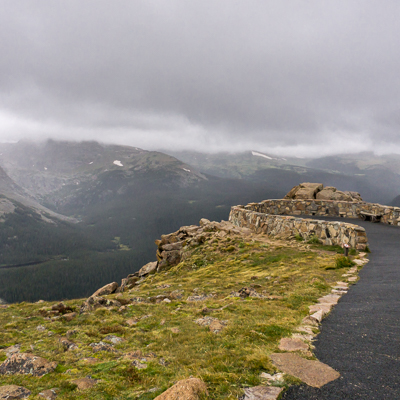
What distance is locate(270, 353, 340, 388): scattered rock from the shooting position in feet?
17.1

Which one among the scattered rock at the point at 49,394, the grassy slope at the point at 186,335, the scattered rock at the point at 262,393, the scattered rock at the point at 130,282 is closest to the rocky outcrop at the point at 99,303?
the grassy slope at the point at 186,335

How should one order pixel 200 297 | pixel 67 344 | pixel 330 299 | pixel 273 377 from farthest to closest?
1. pixel 200 297
2. pixel 330 299
3. pixel 67 344
4. pixel 273 377

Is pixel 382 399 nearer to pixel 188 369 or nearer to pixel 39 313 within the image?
pixel 188 369

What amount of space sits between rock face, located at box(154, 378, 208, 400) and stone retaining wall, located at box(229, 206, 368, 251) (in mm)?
17424

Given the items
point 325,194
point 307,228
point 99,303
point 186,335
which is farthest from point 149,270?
point 325,194

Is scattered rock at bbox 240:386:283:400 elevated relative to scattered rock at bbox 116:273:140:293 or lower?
elevated

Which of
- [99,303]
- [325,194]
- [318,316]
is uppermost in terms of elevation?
[325,194]

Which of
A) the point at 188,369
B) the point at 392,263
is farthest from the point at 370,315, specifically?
the point at 392,263

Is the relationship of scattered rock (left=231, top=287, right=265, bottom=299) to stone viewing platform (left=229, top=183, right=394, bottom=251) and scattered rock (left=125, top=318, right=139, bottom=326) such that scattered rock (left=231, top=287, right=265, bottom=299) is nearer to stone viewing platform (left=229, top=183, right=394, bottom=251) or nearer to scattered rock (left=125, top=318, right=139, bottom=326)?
scattered rock (left=125, top=318, right=139, bottom=326)

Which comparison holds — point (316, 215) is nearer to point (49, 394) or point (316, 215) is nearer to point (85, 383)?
point (85, 383)

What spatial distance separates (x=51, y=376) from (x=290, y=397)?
555 centimetres

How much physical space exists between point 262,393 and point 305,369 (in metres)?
1.40

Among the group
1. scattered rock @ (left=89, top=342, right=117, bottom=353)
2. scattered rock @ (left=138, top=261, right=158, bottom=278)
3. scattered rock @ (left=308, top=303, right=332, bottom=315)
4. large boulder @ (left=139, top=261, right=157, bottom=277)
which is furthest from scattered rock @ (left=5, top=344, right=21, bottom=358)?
large boulder @ (left=139, top=261, right=157, bottom=277)

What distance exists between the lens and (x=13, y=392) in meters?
5.45
